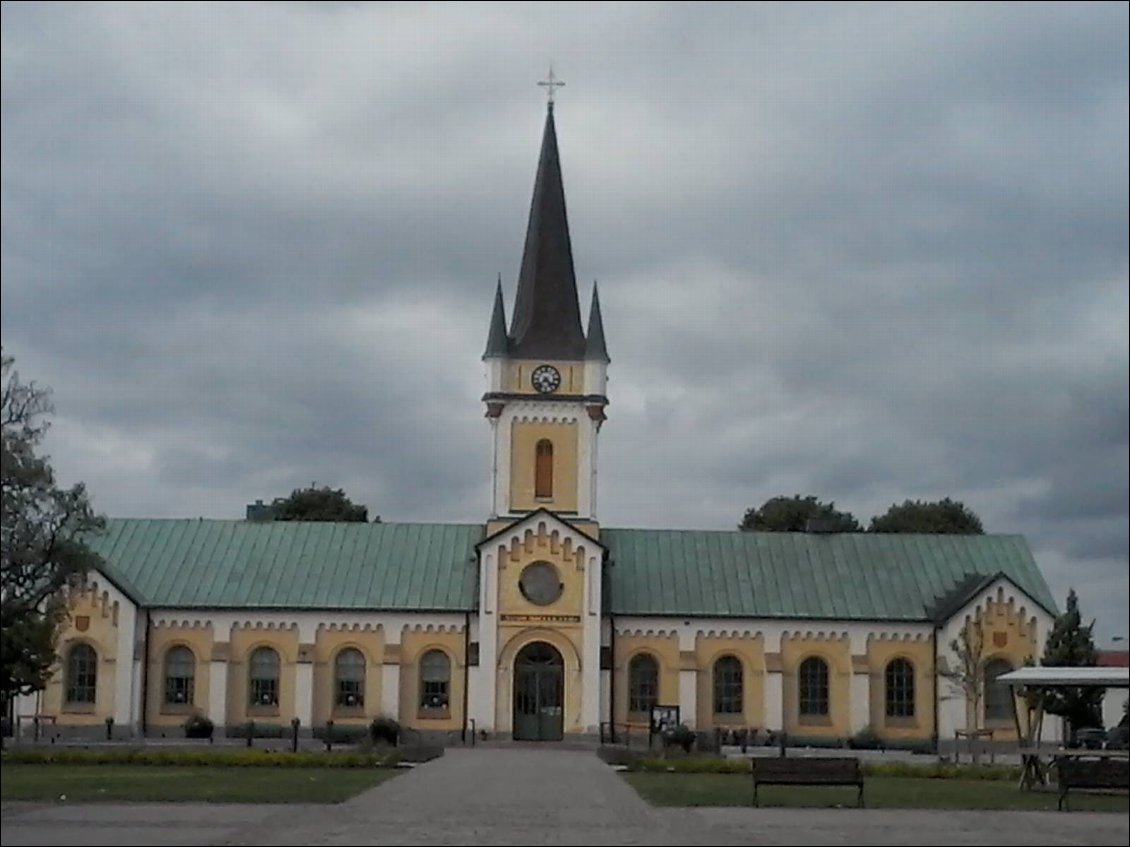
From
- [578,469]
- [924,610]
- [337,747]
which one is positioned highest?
[578,469]

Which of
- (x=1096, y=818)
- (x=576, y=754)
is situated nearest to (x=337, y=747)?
(x=576, y=754)

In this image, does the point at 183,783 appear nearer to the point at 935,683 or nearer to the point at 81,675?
the point at 81,675

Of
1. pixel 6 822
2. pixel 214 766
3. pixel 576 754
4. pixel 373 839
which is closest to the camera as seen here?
pixel 373 839

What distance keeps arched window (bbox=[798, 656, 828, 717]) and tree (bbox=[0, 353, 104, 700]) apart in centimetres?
3265

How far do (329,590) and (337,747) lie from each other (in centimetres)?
967

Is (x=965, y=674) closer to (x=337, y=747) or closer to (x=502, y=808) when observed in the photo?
(x=337, y=747)

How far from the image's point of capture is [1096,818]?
93.2 feet

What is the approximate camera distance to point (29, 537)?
106 ft

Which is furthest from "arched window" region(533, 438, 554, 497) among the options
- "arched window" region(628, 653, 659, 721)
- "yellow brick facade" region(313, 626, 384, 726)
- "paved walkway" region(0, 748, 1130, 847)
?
"paved walkway" region(0, 748, 1130, 847)

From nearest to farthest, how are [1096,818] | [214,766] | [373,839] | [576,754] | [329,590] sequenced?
1. [373,839]
2. [1096,818]
3. [214,766]
4. [576,754]
5. [329,590]

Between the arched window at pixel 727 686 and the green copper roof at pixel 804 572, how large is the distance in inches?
74.4

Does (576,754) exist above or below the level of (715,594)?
below

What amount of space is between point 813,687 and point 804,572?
4.75 metres

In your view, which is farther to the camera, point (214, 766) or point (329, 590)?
point (329, 590)
